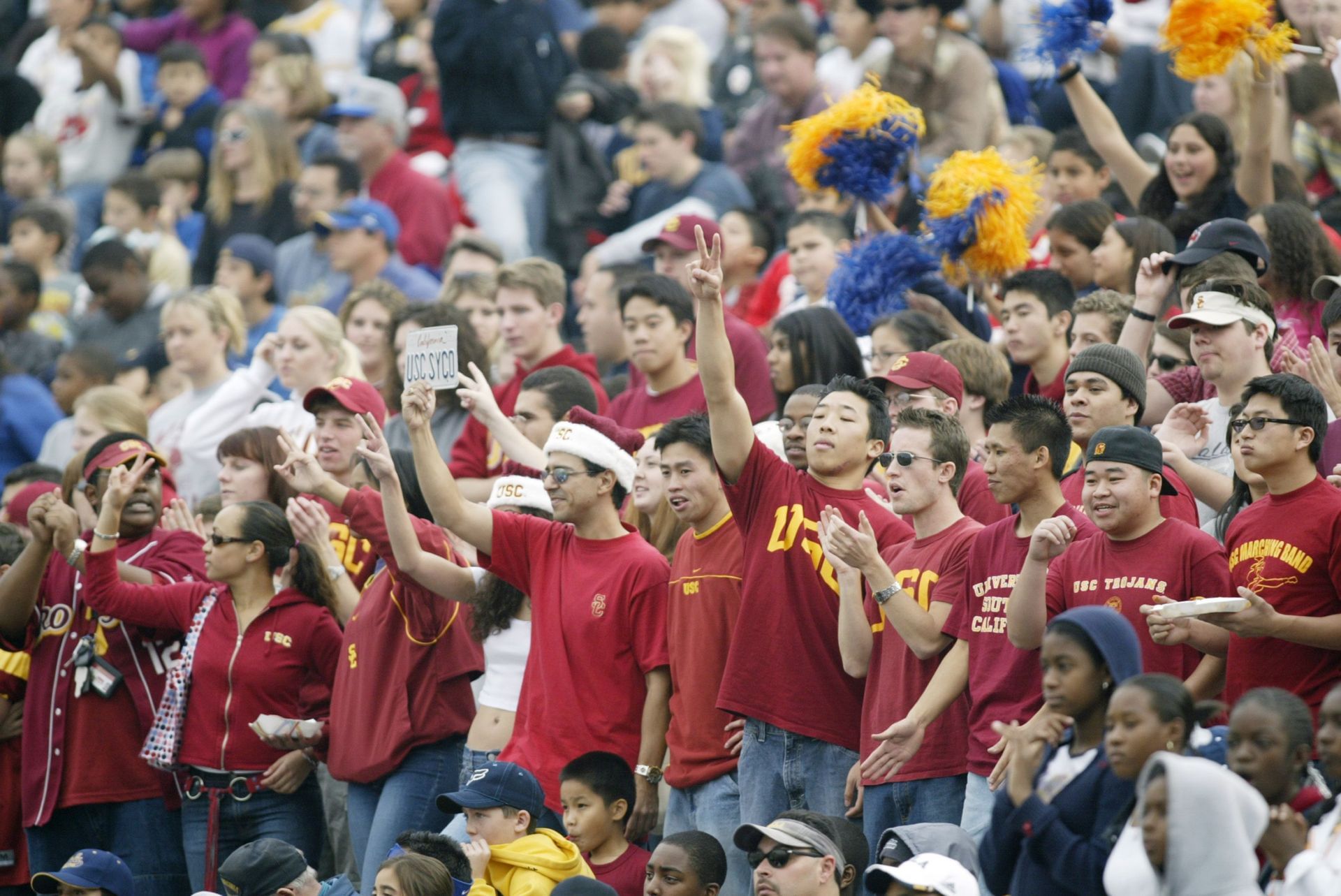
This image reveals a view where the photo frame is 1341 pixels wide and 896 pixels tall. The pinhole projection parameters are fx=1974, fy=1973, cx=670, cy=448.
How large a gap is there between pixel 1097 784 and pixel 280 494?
4888 mm

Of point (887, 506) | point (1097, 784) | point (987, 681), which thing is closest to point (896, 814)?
point (987, 681)

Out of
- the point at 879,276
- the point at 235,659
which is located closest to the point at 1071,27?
the point at 879,276

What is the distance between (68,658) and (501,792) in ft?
8.40

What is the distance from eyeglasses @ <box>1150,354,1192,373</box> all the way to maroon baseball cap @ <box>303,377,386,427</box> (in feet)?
10.8

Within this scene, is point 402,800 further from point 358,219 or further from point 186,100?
point 186,100

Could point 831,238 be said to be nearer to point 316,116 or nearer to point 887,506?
point 887,506

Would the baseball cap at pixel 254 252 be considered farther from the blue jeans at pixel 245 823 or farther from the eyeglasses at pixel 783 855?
the eyeglasses at pixel 783 855

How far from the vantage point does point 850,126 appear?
9.70 meters

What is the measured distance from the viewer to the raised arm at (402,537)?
718 centimetres

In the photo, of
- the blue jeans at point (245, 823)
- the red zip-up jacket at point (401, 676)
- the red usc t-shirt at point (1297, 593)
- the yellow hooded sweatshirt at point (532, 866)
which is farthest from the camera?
the blue jeans at point (245, 823)

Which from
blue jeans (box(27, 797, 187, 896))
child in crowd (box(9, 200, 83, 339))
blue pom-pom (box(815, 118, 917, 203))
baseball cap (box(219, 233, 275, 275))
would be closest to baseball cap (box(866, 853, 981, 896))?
blue jeans (box(27, 797, 187, 896))

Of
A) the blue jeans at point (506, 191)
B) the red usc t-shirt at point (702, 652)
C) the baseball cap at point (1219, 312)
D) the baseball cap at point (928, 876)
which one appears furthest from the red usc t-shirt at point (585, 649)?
the blue jeans at point (506, 191)

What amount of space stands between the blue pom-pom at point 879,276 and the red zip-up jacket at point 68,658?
3.29 m

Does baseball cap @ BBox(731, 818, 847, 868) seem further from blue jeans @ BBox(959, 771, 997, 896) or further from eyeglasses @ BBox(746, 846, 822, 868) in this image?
blue jeans @ BBox(959, 771, 997, 896)
